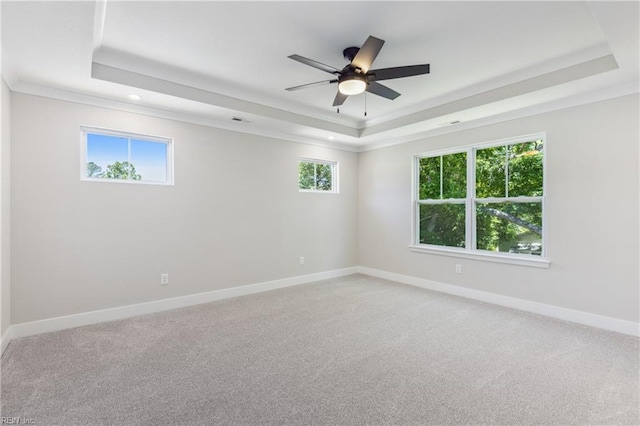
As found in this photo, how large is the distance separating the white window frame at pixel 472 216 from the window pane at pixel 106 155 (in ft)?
13.5

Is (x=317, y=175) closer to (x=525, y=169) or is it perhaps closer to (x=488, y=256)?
(x=488, y=256)

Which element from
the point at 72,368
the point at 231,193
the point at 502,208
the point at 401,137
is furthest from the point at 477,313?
the point at 72,368

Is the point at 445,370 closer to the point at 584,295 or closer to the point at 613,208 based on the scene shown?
the point at 584,295

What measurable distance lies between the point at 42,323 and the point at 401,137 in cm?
519

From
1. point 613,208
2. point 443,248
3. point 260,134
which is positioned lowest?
point 443,248

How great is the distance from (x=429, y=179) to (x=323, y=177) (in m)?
1.82

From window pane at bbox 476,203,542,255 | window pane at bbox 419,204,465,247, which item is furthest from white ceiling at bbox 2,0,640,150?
window pane at bbox 419,204,465,247

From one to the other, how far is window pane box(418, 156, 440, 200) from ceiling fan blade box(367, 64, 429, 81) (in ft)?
8.51

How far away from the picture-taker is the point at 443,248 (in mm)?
4746

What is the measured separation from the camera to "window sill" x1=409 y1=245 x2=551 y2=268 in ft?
12.2

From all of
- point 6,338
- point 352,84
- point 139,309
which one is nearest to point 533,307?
point 352,84

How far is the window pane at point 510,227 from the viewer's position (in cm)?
382

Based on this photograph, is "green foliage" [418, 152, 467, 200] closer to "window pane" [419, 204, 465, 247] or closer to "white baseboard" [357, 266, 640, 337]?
"window pane" [419, 204, 465, 247]

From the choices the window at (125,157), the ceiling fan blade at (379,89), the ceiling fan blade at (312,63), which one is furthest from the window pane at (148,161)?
the ceiling fan blade at (379,89)
